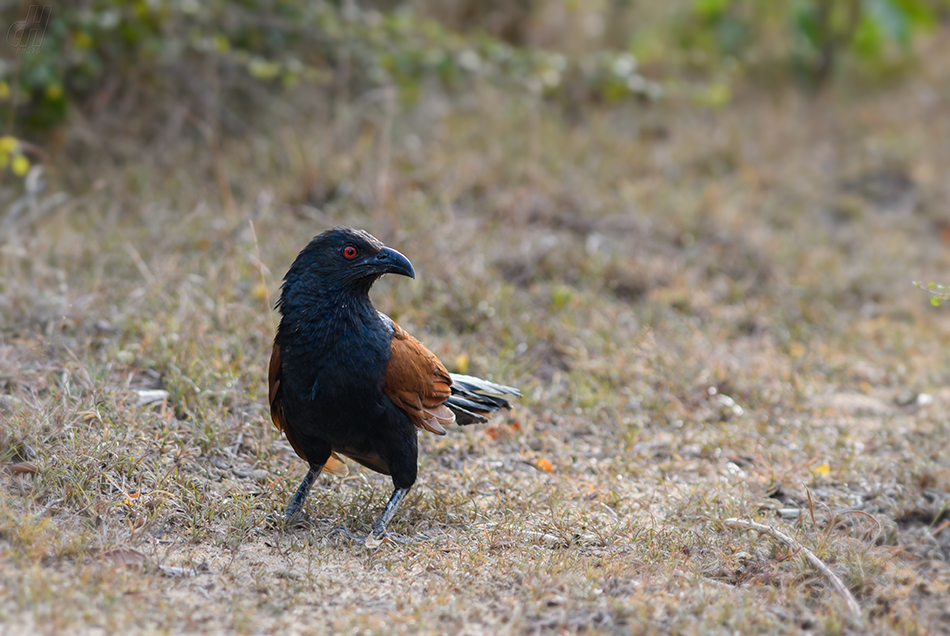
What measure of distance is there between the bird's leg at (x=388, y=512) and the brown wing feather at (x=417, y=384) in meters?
0.26

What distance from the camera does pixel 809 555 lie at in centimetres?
313

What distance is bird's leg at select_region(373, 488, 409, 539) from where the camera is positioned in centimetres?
329

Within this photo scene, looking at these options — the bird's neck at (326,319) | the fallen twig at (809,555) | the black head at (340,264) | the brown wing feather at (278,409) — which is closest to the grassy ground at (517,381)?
the fallen twig at (809,555)

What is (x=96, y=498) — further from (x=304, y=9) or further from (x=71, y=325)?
(x=304, y=9)

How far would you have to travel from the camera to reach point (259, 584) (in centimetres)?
289

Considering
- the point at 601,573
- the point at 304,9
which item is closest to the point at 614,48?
the point at 304,9

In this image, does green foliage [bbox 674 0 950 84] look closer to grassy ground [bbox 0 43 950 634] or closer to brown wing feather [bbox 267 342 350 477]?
grassy ground [bbox 0 43 950 634]

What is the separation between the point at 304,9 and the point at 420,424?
14.9 feet

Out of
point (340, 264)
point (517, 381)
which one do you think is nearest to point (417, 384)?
point (340, 264)

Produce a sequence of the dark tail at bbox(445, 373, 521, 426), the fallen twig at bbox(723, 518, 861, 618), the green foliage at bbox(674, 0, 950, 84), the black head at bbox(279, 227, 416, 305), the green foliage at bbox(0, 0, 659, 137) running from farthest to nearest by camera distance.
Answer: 1. the green foliage at bbox(674, 0, 950, 84)
2. the green foliage at bbox(0, 0, 659, 137)
3. the dark tail at bbox(445, 373, 521, 426)
4. the black head at bbox(279, 227, 416, 305)
5. the fallen twig at bbox(723, 518, 861, 618)

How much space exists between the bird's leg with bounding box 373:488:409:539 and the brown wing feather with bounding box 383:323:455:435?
26 cm

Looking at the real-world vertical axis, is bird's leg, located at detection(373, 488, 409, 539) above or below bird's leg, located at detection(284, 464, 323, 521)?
above

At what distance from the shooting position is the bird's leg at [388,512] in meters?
3.29

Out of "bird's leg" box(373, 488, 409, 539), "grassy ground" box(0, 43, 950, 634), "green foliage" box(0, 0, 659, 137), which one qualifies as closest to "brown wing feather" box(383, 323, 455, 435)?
"bird's leg" box(373, 488, 409, 539)
